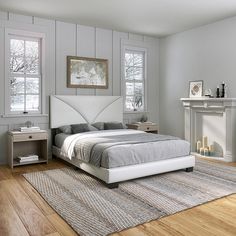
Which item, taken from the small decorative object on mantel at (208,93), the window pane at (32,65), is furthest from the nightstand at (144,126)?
the window pane at (32,65)

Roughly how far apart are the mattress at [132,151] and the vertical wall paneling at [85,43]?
4.96 ft

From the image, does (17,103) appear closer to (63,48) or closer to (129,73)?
(63,48)

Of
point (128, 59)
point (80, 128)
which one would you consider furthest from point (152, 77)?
point (80, 128)

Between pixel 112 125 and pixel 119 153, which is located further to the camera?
pixel 112 125

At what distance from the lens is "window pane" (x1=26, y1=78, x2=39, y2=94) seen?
16.5ft

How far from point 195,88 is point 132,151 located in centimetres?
289

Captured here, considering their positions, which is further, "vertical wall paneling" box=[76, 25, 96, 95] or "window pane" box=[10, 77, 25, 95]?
"vertical wall paneling" box=[76, 25, 96, 95]

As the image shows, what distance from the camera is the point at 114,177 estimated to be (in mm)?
3332

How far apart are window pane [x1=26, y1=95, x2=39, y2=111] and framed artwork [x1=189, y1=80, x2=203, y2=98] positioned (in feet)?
11.0

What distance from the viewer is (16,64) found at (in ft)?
16.2

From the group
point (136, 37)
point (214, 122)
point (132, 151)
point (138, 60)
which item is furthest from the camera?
point (138, 60)

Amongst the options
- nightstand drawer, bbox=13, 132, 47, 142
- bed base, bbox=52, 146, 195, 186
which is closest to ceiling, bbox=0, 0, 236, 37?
nightstand drawer, bbox=13, 132, 47, 142

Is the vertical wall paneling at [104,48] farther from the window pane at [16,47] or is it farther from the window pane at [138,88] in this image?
the window pane at [16,47]

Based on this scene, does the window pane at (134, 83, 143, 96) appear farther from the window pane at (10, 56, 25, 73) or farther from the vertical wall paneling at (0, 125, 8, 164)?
the vertical wall paneling at (0, 125, 8, 164)
